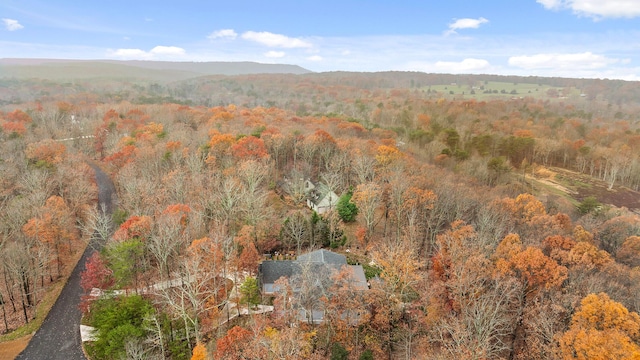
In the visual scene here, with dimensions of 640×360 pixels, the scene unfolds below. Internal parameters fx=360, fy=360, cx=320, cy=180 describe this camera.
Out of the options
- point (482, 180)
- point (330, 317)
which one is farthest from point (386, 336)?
point (482, 180)

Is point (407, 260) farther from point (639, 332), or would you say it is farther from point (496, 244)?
point (639, 332)

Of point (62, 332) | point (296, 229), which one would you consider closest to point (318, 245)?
point (296, 229)

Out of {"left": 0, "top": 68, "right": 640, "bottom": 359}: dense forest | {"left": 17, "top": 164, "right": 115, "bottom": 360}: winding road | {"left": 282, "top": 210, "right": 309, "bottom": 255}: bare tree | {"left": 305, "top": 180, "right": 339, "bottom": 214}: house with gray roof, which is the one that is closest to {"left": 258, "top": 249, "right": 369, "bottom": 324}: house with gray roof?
{"left": 0, "top": 68, "right": 640, "bottom": 359}: dense forest

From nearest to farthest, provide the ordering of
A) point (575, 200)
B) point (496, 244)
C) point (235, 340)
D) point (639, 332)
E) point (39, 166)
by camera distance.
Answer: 1. point (639, 332)
2. point (235, 340)
3. point (496, 244)
4. point (39, 166)
5. point (575, 200)

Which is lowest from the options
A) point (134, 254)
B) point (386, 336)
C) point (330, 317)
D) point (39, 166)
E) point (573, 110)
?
point (386, 336)

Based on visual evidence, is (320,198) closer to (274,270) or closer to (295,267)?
(295,267)

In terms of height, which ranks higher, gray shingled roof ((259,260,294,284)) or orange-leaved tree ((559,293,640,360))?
orange-leaved tree ((559,293,640,360))

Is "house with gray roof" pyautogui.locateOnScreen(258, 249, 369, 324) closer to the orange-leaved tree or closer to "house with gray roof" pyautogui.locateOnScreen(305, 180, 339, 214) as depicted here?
the orange-leaved tree
